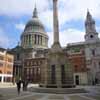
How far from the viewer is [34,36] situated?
111 meters

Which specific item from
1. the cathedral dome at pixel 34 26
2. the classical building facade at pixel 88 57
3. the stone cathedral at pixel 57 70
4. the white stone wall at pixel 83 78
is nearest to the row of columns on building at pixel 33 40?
the cathedral dome at pixel 34 26

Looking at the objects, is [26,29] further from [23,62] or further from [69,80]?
[69,80]

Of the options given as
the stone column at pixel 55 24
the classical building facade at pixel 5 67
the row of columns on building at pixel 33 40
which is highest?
the row of columns on building at pixel 33 40

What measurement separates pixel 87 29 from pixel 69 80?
4701 centimetres

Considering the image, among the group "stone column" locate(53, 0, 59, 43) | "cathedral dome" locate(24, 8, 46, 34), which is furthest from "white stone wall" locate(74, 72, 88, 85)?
"cathedral dome" locate(24, 8, 46, 34)

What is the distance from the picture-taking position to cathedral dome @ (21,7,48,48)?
357 ft

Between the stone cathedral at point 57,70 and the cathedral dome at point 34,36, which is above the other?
the cathedral dome at point 34,36

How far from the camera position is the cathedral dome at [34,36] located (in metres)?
109

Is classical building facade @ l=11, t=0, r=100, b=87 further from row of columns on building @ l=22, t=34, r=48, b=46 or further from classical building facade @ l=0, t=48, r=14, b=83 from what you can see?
classical building facade @ l=0, t=48, r=14, b=83

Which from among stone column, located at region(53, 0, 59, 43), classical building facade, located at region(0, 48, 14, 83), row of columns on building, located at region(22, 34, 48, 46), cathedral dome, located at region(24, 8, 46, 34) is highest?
cathedral dome, located at region(24, 8, 46, 34)

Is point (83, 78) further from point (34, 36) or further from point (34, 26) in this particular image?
point (34, 26)

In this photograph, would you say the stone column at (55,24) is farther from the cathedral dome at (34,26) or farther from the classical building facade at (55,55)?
the cathedral dome at (34,26)

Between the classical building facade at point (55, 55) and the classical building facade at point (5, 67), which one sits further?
the classical building facade at point (5, 67)

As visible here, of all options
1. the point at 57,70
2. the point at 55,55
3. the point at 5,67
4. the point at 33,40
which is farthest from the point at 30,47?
the point at 57,70
